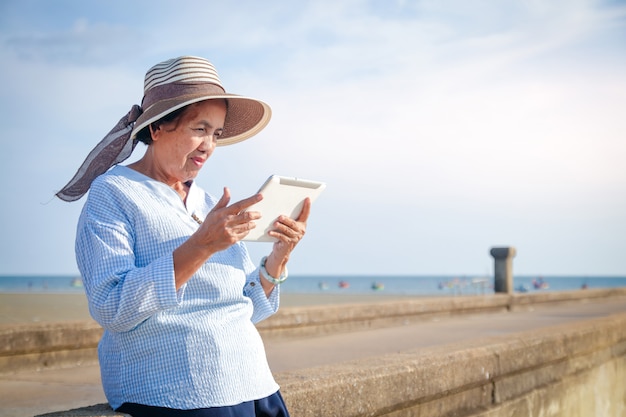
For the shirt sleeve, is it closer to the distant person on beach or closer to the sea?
the distant person on beach

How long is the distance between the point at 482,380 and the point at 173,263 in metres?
3.15

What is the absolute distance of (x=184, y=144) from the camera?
2.53 m

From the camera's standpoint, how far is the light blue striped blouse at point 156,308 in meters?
2.18

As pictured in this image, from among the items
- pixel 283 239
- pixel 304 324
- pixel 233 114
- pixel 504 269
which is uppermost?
pixel 233 114

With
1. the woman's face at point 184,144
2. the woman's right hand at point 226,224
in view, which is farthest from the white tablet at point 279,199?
the woman's face at point 184,144

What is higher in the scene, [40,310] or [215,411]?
[215,411]

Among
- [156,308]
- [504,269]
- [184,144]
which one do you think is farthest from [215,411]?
[504,269]

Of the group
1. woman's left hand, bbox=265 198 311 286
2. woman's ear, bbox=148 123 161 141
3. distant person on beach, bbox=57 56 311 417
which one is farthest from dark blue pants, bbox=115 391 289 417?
woman's ear, bbox=148 123 161 141

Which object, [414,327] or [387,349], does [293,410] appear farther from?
[414,327]

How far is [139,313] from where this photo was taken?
7.09 feet

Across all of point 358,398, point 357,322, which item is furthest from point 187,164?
point 357,322

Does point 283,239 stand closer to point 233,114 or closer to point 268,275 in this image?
point 268,275

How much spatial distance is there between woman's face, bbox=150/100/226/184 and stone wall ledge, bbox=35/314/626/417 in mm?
841

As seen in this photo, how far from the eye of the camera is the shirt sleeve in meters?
2.15
